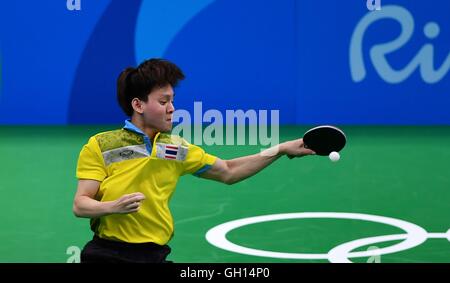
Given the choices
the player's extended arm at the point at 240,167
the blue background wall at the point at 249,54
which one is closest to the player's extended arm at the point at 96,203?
the player's extended arm at the point at 240,167

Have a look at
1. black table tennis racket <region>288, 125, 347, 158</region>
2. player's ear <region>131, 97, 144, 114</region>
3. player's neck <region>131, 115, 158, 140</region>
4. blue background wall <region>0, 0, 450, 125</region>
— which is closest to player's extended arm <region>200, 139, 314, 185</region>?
black table tennis racket <region>288, 125, 347, 158</region>

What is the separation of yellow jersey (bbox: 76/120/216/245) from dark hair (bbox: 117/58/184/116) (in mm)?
147

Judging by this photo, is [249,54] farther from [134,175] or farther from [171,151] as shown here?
[134,175]

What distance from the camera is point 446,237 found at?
582 cm

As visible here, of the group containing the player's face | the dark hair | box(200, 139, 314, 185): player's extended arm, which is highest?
the dark hair

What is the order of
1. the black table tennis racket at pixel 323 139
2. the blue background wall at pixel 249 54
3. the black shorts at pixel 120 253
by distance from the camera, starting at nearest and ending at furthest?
the black shorts at pixel 120 253 < the black table tennis racket at pixel 323 139 < the blue background wall at pixel 249 54

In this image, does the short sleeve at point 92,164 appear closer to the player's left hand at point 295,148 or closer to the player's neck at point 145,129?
the player's neck at point 145,129

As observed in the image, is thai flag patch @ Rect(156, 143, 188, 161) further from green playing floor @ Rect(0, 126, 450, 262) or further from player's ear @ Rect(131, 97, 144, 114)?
green playing floor @ Rect(0, 126, 450, 262)

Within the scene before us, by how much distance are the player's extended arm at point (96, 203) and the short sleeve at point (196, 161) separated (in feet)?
1.51

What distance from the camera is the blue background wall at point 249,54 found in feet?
36.9

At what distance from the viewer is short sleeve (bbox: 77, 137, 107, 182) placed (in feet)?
12.5

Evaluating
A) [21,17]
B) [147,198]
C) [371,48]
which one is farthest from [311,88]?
[147,198]

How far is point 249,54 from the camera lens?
11438 millimetres
